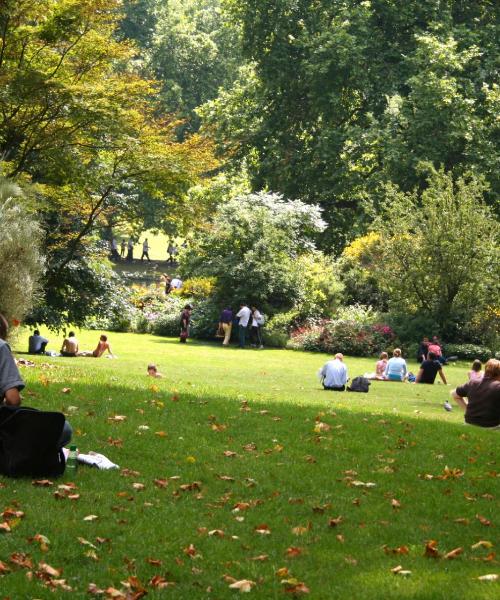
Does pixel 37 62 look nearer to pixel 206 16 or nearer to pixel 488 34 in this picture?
pixel 488 34

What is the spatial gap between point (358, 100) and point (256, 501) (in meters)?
41.0

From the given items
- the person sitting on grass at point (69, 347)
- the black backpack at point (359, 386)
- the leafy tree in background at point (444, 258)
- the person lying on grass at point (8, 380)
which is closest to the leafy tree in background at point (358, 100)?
the leafy tree in background at point (444, 258)

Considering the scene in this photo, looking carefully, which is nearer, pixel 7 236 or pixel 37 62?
pixel 7 236

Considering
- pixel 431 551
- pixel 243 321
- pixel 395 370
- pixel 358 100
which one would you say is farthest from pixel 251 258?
pixel 431 551

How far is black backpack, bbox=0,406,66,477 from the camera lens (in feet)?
28.6

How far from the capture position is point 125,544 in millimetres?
7457

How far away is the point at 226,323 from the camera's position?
37844 mm

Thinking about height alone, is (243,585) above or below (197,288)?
below

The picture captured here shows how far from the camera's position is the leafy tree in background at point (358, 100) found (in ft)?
138

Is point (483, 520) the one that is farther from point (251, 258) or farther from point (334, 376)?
point (251, 258)

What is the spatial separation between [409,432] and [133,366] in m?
12.9

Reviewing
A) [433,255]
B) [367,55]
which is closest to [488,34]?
[367,55]

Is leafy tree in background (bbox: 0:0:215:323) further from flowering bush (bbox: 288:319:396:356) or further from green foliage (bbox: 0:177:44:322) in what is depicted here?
flowering bush (bbox: 288:319:396:356)

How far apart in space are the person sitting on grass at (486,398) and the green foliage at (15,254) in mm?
9383
